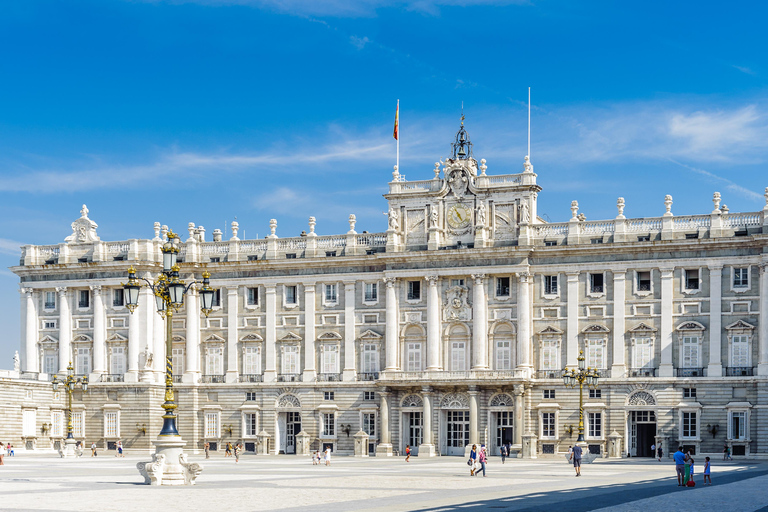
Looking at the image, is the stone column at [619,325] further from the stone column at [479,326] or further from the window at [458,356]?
the window at [458,356]

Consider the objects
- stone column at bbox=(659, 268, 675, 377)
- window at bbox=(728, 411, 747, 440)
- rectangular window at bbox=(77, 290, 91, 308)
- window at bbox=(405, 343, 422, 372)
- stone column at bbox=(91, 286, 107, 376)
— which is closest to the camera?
window at bbox=(728, 411, 747, 440)

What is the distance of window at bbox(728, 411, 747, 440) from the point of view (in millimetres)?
70000

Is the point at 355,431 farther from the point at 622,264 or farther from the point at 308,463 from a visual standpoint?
the point at 622,264

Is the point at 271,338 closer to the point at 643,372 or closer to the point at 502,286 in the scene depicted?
the point at 502,286

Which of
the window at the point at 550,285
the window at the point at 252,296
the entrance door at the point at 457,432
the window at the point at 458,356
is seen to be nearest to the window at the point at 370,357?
the window at the point at 458,356

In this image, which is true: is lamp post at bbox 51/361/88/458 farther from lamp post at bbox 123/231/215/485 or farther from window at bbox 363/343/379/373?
lamp post at bbox 123/231/215/485

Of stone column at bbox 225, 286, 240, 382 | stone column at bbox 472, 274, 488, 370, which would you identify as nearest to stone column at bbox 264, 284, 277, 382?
stone column at bbox 225, 286, 240, 382

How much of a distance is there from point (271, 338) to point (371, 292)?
805cm

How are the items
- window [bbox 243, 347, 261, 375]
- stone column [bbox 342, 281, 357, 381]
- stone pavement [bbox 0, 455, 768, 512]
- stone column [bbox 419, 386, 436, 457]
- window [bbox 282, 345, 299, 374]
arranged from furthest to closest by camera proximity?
window [bbox 243, 347, 261, 375] → window [bbox 282, 345, 299, 374] → stone column [bbox 342, 281, 357, 381] → stone column [bbox 419, 386, 436, 457] → stone pavement [bbox 0, 455, 768, 512]

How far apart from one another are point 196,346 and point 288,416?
8.50 metres

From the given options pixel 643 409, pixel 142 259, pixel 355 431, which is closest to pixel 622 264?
pixel 643 409

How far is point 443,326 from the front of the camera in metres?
77.4

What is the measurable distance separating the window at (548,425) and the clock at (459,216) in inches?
548

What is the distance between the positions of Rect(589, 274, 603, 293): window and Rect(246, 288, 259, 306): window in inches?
943
